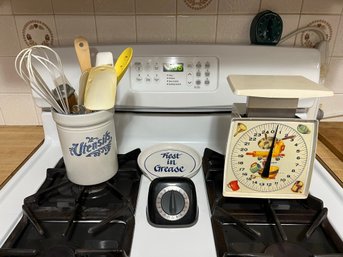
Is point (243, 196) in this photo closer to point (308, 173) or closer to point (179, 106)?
point (308, 173)

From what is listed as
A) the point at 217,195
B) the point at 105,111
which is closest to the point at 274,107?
the point at 217,195

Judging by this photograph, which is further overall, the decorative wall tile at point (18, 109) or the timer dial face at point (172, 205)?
the decorative wall tile at point (18, 109)

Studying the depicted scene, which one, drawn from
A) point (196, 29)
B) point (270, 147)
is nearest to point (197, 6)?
point (196, 29)

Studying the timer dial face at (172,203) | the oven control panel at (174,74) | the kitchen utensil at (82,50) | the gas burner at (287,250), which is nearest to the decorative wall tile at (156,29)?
the oven control panel at (174,74)

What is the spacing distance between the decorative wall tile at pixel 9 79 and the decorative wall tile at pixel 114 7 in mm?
311

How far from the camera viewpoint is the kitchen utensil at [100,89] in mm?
490

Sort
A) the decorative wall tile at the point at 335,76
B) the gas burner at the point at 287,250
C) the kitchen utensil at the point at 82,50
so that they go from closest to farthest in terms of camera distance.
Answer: the gas burner at the point at 287,250, the kitchen utensil at the point at 82,50, the decorative wall tile at the point at 335,76

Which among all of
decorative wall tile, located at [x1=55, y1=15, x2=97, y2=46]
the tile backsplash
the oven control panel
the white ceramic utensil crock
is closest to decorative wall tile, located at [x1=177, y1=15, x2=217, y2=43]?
the tile backsplash

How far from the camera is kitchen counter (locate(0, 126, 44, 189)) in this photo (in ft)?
2.17

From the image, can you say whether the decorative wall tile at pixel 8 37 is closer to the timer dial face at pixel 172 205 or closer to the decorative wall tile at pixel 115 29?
the decorative wall tile at pixel 115 29

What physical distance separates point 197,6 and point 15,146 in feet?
2.13

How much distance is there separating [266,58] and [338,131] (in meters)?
0.37

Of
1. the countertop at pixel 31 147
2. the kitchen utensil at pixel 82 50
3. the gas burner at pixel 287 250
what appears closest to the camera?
the gas burner at pixel 287 250

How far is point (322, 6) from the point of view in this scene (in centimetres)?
71
